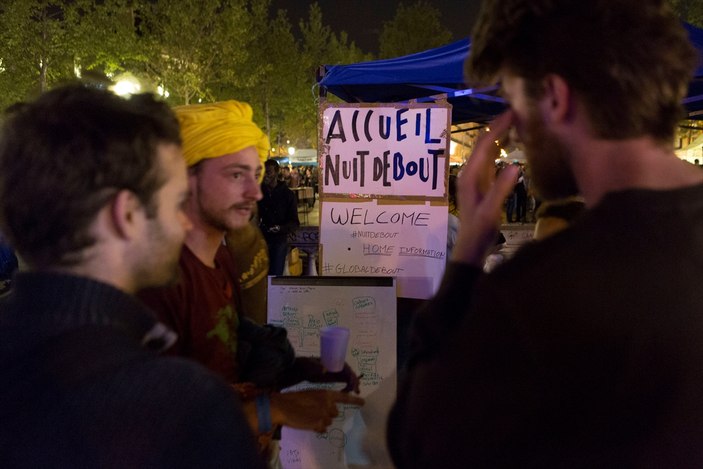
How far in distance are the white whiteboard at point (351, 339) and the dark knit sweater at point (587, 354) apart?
2.52 meters

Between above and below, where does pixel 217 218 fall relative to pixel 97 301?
above

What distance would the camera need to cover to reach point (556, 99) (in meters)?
0.99

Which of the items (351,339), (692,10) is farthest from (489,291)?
(692,10)

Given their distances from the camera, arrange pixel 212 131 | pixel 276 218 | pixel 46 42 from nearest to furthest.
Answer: pixel 212 131
pixel 276 218
pixel 46 42

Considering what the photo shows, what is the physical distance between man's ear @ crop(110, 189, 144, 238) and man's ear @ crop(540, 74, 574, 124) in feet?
2.49

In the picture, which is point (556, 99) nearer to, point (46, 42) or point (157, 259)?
point (157, 259)

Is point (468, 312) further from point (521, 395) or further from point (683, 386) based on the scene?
point (683, 386)

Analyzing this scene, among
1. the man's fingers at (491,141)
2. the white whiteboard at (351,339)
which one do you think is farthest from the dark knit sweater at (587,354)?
the white whiteboard at (351,339)

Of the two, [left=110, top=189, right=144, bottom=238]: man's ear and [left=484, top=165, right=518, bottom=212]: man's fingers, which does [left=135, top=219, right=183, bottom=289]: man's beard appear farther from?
[left=484, top=165, right=518, bottom=212]: man's fingers

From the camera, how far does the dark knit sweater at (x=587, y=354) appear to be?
82 centimetres

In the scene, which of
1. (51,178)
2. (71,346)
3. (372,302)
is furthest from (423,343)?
(372,302)

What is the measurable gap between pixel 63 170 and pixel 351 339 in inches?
107

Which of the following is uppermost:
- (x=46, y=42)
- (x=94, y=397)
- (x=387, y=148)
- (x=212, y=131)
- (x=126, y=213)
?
(x=46, y=42)

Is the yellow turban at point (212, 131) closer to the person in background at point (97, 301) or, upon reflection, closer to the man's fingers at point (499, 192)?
the person in background at point (97, 301)
